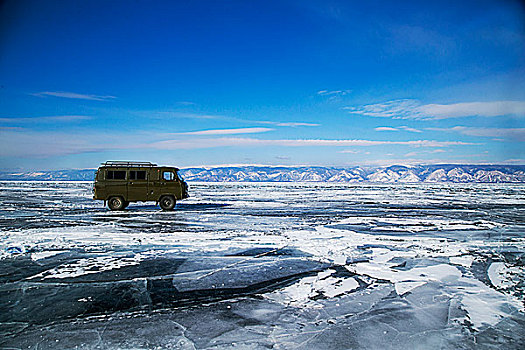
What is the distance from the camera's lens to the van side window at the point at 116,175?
695 inches

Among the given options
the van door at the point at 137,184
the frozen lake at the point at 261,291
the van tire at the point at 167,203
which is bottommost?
the frozen lake at the point at 261,291

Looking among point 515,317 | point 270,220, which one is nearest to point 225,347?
point 515,317

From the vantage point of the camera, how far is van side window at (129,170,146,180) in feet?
58.2

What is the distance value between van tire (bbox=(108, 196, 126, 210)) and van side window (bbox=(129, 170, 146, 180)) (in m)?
1.45

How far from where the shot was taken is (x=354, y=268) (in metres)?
7.19

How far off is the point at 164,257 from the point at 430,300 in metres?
5.90

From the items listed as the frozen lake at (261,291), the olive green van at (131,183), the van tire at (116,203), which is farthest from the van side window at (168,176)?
the frozen lake at (261,291)

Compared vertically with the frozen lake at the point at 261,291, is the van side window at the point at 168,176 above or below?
above

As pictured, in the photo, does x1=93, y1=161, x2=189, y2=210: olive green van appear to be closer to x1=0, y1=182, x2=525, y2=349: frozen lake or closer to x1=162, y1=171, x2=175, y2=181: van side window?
x1=162, y1=171, x2=175, y2=181: van side window

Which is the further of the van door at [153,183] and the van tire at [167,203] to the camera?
the van tire at [167,203]

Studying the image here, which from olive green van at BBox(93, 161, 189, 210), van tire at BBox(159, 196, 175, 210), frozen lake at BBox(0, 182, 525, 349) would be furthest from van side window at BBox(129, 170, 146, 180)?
frozen lake at BBox(0, 182, 525, 349)

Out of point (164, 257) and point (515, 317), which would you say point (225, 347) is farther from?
point (164, 257)

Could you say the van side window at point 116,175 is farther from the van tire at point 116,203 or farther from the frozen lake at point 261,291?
the frozen lake at point 261,291

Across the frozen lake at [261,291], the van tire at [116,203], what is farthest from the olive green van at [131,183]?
the frozen lake at [261,291]
